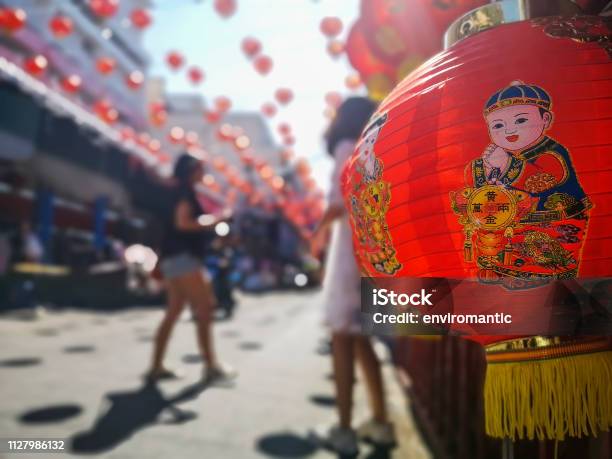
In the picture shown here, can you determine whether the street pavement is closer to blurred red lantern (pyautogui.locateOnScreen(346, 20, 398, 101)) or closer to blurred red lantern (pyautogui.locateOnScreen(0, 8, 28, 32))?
blurred red lantern (pyautogui.locateOnScreen(346, 20, 398, 101))

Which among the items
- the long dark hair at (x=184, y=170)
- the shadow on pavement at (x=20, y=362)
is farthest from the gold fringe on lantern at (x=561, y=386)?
the shadow on pavement at (x=20, y=362)

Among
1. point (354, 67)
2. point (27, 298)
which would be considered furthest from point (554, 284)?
point (27, 298)

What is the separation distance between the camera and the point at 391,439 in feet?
7.43

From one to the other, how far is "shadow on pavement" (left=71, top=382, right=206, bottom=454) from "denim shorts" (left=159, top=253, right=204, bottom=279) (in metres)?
0.84

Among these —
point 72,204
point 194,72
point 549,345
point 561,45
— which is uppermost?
point 194,72

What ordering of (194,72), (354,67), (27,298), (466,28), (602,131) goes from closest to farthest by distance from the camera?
(602,131)
(466,28)
(354,67)
(27,298)
(194,72)

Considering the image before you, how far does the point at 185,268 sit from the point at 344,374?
1558 millimetres

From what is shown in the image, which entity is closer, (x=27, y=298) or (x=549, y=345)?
(x=549, y=345)

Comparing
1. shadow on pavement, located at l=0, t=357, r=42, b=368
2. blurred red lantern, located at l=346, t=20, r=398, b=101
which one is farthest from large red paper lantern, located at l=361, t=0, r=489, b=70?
shadow on pavement, located at l=0, t=357, r=42, b=368

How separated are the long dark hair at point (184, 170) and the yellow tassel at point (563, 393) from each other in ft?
9.53

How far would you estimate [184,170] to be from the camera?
3.28 meters

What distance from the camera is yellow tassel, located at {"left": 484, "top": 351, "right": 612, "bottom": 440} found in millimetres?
715

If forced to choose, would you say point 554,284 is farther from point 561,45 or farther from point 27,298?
point 27,298

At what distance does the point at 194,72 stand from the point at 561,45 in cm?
1142
